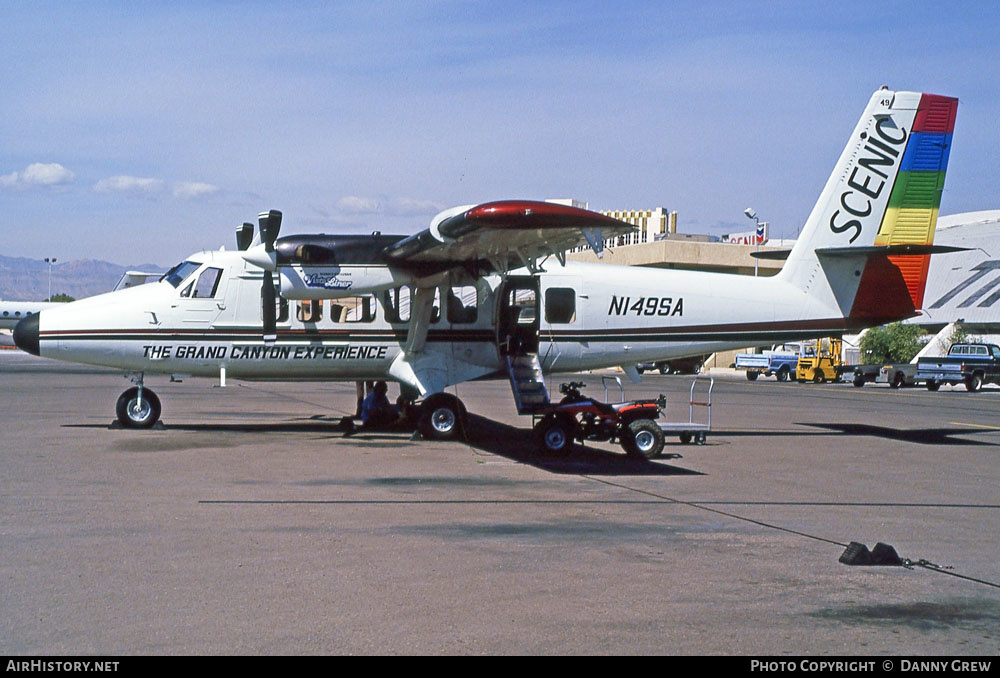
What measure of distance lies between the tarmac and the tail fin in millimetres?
3188

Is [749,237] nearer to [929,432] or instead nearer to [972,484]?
[929,432]

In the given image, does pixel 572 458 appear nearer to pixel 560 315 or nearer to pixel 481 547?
pixel 560 315

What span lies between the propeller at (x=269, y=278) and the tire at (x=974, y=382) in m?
35.2

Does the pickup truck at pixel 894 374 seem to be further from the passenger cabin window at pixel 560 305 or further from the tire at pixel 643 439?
the tire at pixel 643 439

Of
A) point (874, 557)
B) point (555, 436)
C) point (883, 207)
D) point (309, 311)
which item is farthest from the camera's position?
point (883, 207)

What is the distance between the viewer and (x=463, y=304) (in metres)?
16.8

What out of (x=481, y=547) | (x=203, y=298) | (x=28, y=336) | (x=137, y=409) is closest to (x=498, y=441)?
(x=203, y=298)

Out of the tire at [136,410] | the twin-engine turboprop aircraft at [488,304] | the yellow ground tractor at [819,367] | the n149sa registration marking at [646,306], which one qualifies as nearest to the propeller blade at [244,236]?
the twin-engine turboprop aircraft at [488,304]

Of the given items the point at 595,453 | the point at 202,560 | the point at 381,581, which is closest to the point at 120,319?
the point at 595,453

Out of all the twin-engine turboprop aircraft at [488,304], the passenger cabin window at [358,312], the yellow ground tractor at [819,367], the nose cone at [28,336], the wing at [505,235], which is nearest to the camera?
the wing at [505,235]

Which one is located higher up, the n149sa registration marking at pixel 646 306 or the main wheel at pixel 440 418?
the n149sa registration marking at pixel 646 306

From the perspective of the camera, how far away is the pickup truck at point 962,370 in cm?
4122

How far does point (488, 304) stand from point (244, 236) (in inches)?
196

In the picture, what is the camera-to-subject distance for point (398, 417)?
18.6 meters
